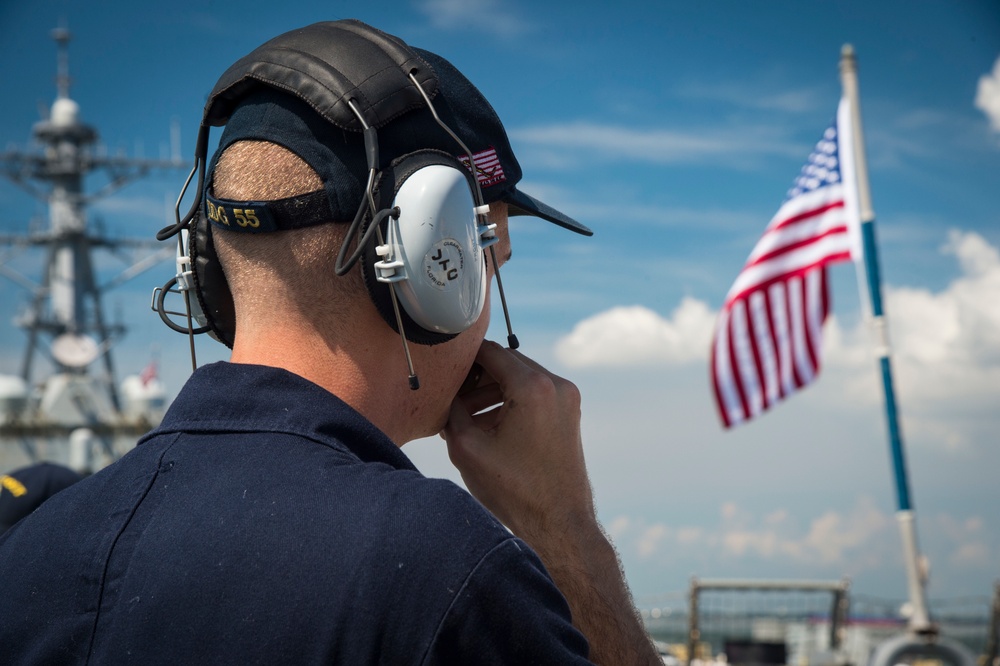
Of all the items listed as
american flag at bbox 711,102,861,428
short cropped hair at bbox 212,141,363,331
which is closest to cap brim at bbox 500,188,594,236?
short cropped hair at bbox 212,141,363,331

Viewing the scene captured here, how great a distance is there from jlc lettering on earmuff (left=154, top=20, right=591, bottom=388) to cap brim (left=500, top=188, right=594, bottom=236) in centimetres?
11

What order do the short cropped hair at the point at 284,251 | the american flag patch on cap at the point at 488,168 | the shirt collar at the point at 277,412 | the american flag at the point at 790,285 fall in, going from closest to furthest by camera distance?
the shirt collar at the point at 277,412 → the short cropped hair at the point at 284,251 → the american flag patch on cap at the point at 488,168 → the american flag at the point at 790,285

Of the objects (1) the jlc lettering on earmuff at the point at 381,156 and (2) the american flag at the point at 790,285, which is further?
(2) the american flag at the point at 790,285

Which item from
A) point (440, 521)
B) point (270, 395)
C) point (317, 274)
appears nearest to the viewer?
point (440, 521)

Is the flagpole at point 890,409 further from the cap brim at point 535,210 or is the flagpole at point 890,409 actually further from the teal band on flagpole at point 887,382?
the cap brim at point 535,210

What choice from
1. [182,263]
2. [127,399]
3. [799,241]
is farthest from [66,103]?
[182,263]

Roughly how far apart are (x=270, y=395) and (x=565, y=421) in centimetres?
57

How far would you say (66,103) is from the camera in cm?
4091

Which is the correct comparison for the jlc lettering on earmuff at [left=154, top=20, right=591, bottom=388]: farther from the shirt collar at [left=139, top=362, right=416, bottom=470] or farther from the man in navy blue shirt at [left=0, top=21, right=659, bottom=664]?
the shirt collar at [left=139, top=362, right=416, bottom=470]

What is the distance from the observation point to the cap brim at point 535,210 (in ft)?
5.86

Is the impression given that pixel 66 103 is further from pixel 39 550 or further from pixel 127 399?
pixel 39 550

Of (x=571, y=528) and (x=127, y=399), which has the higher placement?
(x=127, y=399)

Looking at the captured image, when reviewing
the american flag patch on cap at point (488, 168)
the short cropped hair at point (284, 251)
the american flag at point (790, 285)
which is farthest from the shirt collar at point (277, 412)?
the american flag at point (790, 285)

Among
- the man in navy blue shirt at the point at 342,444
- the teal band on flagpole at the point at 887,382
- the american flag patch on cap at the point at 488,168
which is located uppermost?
the teal band on flagpole at the point at 887,382
